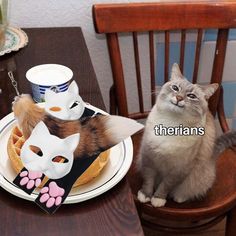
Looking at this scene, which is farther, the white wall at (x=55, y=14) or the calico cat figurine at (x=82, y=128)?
the white wall at (x=55, y=14)

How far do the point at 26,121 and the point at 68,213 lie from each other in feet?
0.51

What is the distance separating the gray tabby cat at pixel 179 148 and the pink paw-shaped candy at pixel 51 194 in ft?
1.23

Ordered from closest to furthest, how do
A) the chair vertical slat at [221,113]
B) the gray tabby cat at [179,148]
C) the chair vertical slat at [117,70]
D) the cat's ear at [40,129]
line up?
the cat's ear at [40,129], the gray tabby cat at [179,148], the chair vertical slat at [117,70], the chair vertical slat at [221,113]

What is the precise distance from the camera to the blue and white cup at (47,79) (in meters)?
0.76

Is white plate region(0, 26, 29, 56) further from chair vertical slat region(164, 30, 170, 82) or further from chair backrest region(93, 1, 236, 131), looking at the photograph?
chair vertical slat region(164, 30, 170, 82)

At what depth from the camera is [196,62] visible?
114 centimetres

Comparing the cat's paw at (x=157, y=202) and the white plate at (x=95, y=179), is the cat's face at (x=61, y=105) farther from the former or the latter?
the cat's paw at (x=157, y=202)

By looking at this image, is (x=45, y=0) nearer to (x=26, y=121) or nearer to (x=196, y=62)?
(x=196, y=62)

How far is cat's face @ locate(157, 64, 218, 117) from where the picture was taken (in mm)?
853

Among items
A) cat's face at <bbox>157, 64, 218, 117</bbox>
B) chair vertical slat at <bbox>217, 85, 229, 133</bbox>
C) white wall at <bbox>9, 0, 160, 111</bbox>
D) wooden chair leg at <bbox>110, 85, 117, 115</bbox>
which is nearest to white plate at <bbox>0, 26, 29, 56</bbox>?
white wall at <bbox>9, 0, 160, 111</bbox>

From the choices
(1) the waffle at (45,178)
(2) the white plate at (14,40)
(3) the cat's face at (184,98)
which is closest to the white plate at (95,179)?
(1) the waffle at (45,178)

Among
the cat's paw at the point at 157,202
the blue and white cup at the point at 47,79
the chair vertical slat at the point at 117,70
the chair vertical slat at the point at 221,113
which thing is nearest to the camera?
the blue and white cup at the point at 47,79

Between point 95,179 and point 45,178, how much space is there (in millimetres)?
89

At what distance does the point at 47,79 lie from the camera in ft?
2.60
